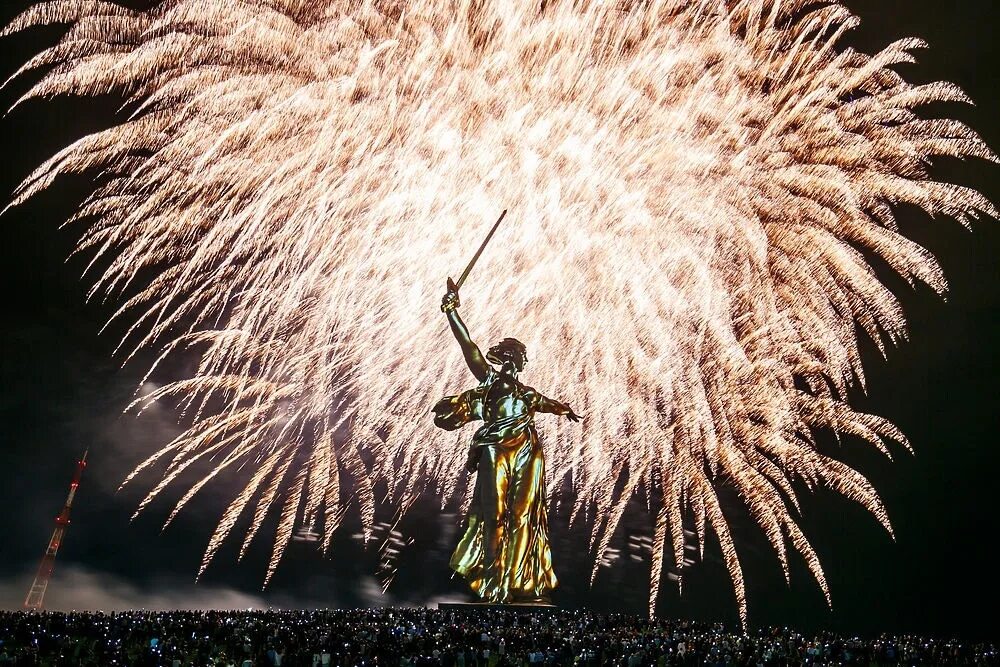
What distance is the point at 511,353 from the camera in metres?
24.9

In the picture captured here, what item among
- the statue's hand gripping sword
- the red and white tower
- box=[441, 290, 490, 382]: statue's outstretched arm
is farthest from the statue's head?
the red and white tower

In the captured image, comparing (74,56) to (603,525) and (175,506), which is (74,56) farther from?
(603,525)

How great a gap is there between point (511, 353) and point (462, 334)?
1.42 meters

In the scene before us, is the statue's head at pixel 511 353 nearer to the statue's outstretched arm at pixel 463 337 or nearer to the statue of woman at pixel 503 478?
the statue of woman at pixel 503 478

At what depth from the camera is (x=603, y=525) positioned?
38.8m

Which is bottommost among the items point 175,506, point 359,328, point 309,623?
point 309,623

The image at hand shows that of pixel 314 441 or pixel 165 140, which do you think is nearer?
pixel 165 140

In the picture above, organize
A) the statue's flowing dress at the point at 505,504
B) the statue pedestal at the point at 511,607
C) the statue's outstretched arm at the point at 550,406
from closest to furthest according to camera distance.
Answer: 1. the statue pedestal at the point at 511,607
2. the statue's flowing dress at the point at 505,504
3. the statue's outstretched arm at the point at 550,406

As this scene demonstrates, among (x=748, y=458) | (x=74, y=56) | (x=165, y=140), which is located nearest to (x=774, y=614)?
(x=748, y=458)

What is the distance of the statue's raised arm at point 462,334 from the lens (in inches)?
948

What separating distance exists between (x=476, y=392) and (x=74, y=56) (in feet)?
39.1

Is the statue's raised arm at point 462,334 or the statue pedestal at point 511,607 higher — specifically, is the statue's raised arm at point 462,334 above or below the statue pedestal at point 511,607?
above

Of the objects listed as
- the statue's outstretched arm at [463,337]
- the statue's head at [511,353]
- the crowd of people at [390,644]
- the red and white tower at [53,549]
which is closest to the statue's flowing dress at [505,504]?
the statue's outstretched arm at [463,337]

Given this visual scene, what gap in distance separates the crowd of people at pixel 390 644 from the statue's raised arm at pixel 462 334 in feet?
19.6
